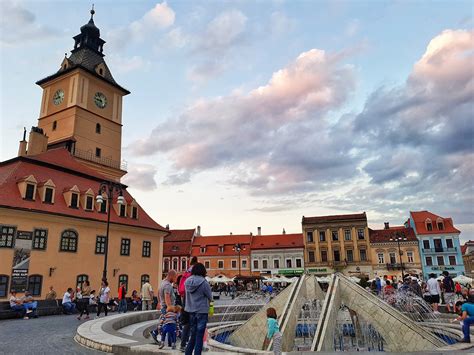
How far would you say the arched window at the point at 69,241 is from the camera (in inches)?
946

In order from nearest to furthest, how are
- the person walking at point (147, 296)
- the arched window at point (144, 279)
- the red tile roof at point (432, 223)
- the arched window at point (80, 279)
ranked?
1. the person walking at point (147, 296)
2. the arched window at point (80, 279)
3. the arched window at point (144, 279)
4. the red tile roof at point (432, 223)

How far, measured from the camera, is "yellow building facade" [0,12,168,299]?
21.8 metres

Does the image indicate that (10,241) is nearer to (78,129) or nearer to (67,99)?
(78,129)

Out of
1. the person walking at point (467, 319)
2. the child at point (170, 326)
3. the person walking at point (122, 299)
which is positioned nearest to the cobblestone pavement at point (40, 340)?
the child at point (170, 326)

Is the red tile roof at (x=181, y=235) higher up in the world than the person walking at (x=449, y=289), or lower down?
higher up

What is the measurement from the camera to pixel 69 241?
24.5 metres

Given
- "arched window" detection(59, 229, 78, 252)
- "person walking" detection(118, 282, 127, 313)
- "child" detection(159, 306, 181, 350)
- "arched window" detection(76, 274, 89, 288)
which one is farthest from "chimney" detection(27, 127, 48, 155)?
"child" detection(159, 306, 181, 350)

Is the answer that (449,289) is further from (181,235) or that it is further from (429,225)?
(181,235)

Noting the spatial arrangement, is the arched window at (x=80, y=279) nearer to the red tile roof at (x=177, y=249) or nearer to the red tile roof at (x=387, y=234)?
the red tile roof at (x=177, y=249)

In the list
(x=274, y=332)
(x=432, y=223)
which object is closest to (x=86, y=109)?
(x=274, y=332)

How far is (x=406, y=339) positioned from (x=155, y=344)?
5865mm

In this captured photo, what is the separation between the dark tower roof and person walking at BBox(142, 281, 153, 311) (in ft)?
93.1

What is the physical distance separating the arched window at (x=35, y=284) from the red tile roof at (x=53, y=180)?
13.7 ft

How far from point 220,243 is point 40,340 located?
53546mm
